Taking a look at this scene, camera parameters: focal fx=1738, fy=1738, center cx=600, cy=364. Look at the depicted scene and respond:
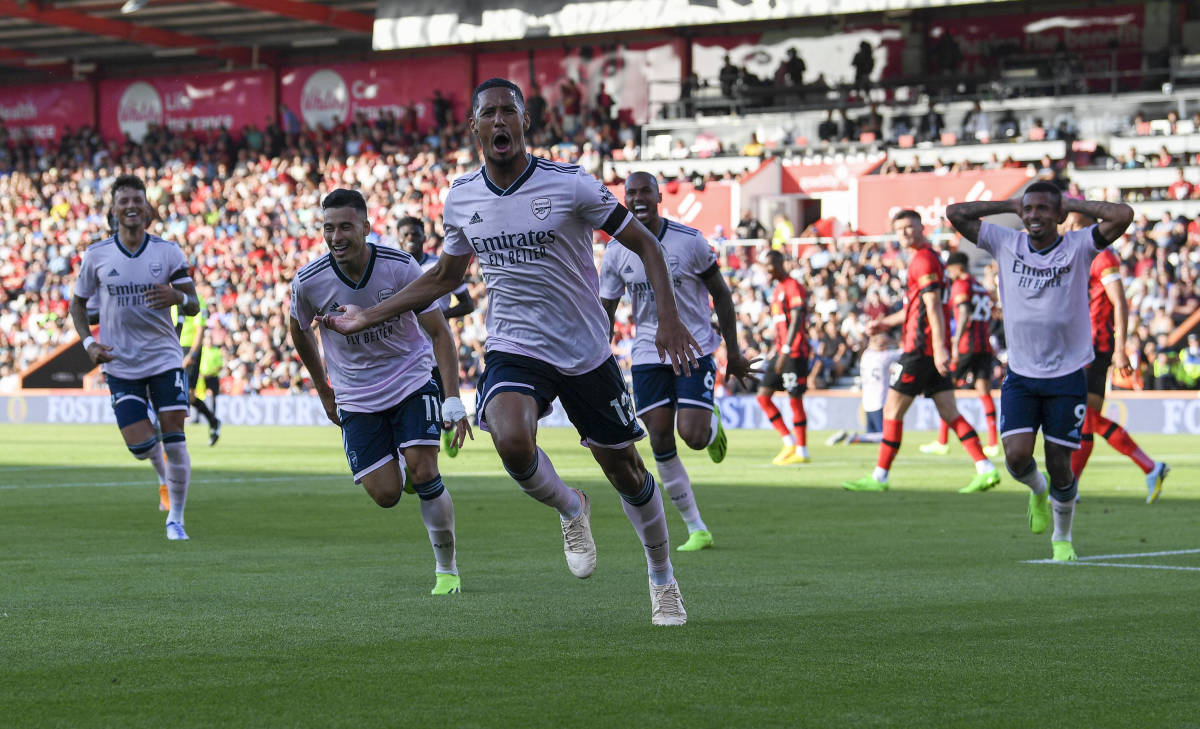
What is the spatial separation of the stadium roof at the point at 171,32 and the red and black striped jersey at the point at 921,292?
3174cm

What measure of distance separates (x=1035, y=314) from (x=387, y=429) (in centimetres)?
388

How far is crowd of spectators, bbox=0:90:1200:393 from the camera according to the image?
3178 cm

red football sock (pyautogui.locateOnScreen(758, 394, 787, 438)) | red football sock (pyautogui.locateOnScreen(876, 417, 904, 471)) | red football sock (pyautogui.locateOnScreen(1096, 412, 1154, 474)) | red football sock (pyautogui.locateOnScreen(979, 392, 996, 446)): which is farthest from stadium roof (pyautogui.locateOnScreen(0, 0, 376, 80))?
red football sock (pyautogui.locateOnScreen(1096, 412, 1154, 474))

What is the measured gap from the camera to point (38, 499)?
16.0 meters

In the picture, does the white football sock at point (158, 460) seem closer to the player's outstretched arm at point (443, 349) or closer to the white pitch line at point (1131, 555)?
the player's outstretched arm at point (443, 349)

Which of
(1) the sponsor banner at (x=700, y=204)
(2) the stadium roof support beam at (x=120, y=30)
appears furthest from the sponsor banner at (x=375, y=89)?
(1) the sponsor banner at (x=700, y=204)

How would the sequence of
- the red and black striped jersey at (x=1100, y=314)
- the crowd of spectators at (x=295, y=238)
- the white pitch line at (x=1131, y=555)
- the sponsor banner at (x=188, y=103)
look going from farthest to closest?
the sponsor banner at (x=188, y=103) < the crowd of spectators at (x=295, y=238) < the red and black striped jersey at (x=1100, y=314) < the white pitch line at (x=1131, y=555)

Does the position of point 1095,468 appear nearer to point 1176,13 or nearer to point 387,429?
point 387,429

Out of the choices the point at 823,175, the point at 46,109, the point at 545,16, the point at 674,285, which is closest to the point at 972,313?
the point at 674,285

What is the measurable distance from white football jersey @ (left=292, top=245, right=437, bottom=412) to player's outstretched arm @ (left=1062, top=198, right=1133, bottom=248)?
12.5ft

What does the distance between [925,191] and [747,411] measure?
7.21 m

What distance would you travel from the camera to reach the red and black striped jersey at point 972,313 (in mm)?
18391

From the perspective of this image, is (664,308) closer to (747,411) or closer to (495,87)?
(495,87)

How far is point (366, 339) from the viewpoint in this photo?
9.09 meters
